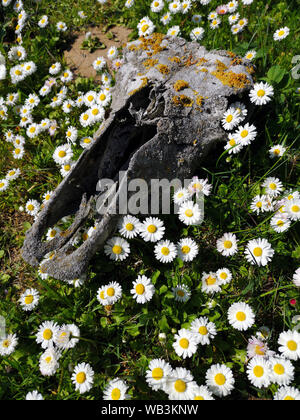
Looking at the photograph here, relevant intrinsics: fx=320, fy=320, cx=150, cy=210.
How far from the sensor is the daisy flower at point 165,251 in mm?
2670

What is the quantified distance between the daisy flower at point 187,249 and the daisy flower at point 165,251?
0.17 feet

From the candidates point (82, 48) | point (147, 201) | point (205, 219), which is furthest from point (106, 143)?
point (82, 48)

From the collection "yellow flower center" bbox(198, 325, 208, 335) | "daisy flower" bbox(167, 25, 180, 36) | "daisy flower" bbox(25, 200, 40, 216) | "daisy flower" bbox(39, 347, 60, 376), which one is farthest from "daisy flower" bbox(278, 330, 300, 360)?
"daisy flower" bbox(167, 25, 180, 36)

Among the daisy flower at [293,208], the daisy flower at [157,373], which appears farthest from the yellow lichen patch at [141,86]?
the daisy flower at [157,373]

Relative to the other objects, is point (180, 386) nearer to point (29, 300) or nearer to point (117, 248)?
point (117, 248)

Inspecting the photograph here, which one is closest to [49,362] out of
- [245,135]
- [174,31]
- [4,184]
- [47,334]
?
[47,334]

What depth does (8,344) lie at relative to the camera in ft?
8.57

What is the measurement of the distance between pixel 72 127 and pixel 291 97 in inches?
92.6

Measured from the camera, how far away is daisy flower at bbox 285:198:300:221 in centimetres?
256

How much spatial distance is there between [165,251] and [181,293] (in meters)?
0.37

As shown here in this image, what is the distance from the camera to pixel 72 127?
370 centimetres

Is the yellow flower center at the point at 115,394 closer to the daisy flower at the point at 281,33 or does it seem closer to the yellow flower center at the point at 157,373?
the yellow flower center at the point at 157,373

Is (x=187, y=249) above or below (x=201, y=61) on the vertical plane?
below

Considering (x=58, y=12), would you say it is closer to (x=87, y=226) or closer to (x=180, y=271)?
(x=87, y=226)
